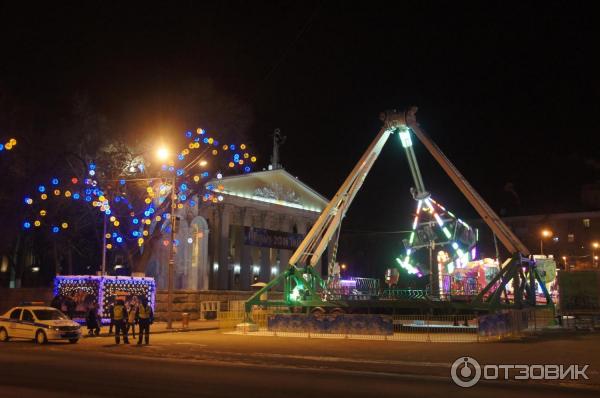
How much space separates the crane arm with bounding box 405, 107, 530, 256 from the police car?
19530 mm

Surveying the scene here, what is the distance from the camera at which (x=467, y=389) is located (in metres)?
12.2

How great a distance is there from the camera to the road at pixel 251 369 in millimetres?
11516

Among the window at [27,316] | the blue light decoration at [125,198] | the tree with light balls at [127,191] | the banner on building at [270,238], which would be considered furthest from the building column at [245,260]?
the window at [27,316]

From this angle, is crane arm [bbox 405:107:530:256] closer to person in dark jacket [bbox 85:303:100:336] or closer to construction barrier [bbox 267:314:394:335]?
construction barrier [bbox 267:314:394:335]

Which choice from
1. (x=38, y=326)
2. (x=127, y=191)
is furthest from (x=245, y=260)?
(x=38, y=326)

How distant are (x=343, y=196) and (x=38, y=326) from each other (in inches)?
690

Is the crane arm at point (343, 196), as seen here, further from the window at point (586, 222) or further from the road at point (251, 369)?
the window at point (586, 222)

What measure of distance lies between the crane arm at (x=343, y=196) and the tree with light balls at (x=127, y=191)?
918 cm

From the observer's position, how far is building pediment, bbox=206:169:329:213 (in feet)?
196

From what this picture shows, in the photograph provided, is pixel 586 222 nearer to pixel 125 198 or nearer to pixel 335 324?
pixel 335 324

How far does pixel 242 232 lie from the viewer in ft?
196

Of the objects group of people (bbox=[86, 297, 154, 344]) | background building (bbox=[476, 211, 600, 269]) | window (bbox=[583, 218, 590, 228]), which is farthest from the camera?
window (bbox=[583, 218, 590, 228])

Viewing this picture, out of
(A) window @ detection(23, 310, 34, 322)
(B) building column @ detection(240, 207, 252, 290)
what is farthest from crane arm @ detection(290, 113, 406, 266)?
(B) building column @ detection(240, 207, 252, 290)

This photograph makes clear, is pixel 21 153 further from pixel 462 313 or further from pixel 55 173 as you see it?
pixel 462 313
